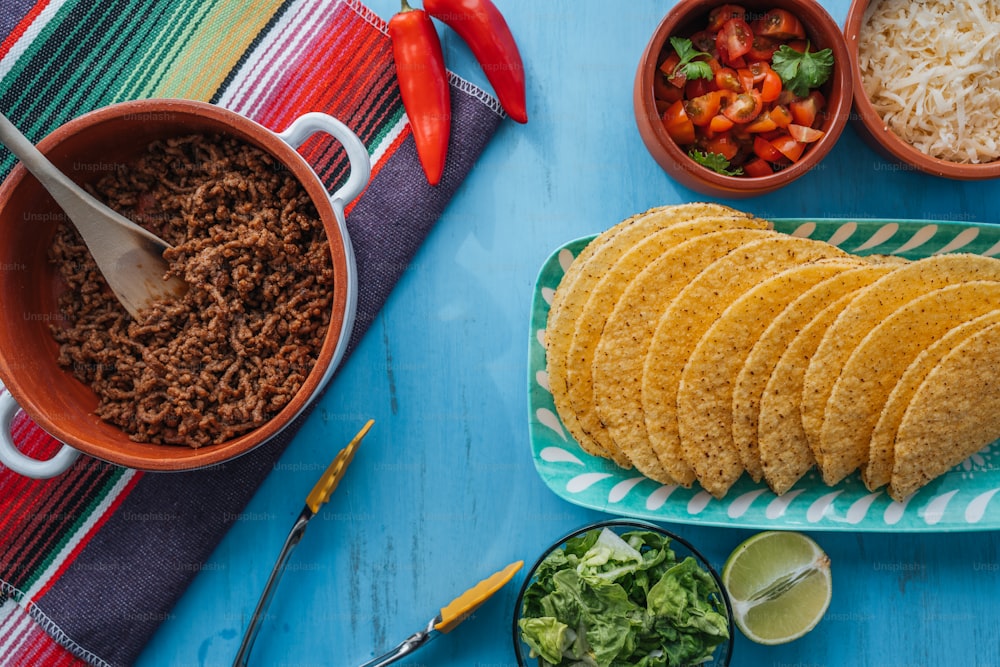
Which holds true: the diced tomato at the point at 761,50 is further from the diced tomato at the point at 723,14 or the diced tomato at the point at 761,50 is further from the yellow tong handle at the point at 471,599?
the yellow tong handle at the point at 471,599

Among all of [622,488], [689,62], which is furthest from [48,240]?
[689,62]

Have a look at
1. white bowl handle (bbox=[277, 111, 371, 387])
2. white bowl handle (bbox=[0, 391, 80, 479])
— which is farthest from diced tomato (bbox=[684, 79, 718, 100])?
white bowl handle (bbox=[0, 391, 80, 479])

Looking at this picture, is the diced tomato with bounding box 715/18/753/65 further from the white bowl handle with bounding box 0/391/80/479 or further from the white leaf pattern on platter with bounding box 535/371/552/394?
the white bowl handle with bounding box 0/391/80/479

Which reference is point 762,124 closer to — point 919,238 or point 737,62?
point 737,62

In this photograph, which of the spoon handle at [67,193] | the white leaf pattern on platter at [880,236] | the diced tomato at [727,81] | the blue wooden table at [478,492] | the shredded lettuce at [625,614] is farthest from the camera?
the blue wooden table at [478,492]

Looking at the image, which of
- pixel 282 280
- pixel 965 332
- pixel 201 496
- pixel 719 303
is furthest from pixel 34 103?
pixel 965 332

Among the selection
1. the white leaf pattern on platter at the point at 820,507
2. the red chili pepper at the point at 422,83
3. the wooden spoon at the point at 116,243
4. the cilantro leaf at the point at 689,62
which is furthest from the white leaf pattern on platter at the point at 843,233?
the wooden spoon at the point at 116,243

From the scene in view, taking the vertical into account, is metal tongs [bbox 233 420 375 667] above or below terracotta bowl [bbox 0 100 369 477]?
below

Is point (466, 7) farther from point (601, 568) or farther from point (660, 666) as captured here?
point (660, 666)
